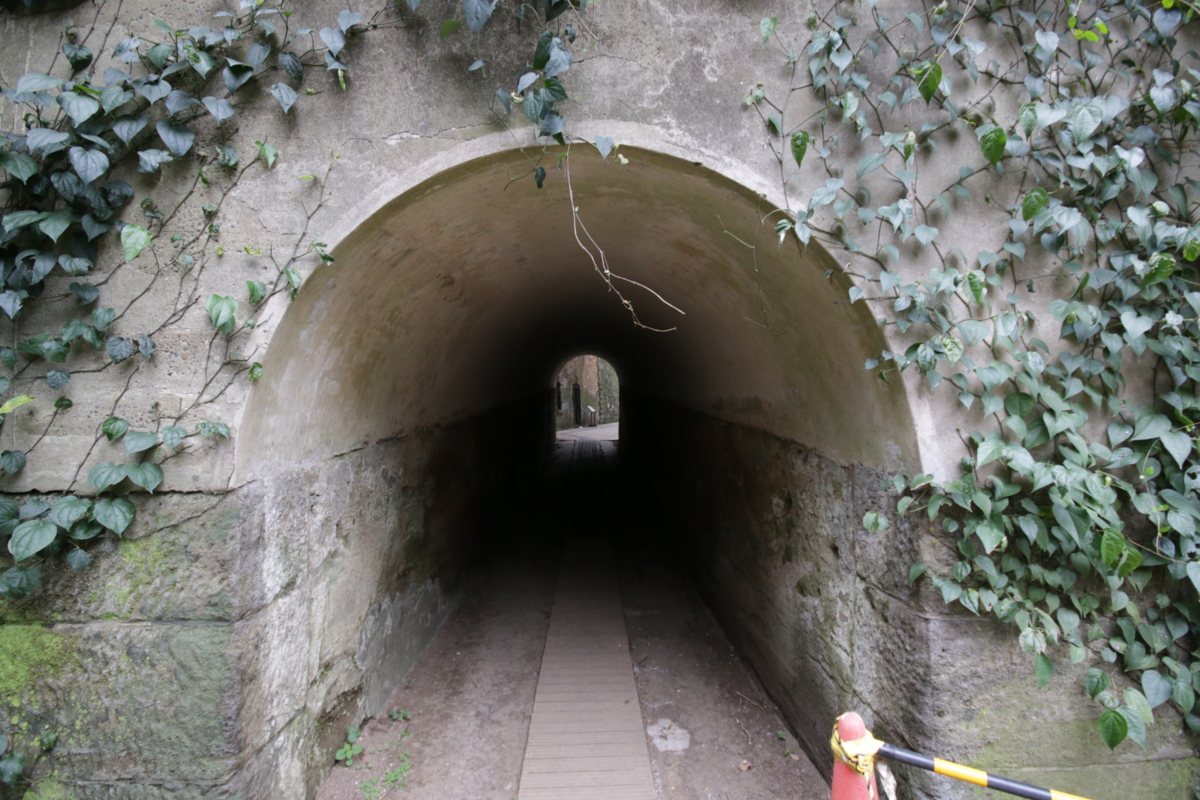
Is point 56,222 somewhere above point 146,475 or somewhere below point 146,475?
above

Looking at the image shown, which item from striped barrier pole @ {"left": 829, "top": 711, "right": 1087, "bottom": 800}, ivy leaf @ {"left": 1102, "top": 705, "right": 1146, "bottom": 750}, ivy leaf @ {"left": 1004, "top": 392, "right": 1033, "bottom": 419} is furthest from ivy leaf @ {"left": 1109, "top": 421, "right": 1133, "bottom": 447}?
striped barrier pole @ {"left": 829, "top": 711, "right": 1087, "bottom": 800}

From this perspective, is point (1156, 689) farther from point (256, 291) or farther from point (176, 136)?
point (176, 136)

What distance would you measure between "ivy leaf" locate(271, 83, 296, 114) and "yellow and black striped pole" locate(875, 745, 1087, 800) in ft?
9.51

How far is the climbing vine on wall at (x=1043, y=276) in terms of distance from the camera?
6.59 feet

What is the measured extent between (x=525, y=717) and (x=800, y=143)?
3.55m

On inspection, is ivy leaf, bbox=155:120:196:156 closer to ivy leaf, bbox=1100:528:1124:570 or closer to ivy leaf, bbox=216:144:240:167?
ivy leaf, bbox=216:144:240:167

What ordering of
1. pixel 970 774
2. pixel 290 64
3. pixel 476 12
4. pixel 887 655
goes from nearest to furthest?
pixel 970 774, pixel 476 12, pixel 290 64, pixel 887 655

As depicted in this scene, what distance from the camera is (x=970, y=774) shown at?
141cm

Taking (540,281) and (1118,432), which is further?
(540,281)

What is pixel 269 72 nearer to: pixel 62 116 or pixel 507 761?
pixel 62 116

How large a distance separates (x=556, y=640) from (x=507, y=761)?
1311 millimetres

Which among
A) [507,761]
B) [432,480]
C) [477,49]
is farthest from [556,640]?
[477,49]

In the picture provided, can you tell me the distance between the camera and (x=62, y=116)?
207 cm

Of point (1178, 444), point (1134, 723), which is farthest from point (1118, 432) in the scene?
point (1134, 723)
